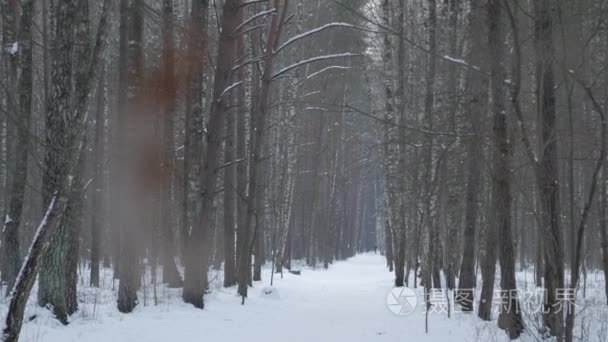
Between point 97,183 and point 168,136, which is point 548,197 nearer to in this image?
point 168,136

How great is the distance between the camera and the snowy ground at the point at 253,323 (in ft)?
24.2

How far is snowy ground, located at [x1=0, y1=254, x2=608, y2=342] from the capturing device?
24.2ft

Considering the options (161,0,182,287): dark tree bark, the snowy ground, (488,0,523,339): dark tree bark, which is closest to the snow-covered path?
the snowy ground

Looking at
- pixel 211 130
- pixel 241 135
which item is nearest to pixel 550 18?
pixel 211 130

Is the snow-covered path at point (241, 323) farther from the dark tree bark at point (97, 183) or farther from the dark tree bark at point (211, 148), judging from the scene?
the dark tree bark at point (97, 183)

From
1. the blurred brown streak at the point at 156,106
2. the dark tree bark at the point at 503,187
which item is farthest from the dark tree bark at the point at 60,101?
the dark tree bark at the point at 503,187

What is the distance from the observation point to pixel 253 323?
9477 mm

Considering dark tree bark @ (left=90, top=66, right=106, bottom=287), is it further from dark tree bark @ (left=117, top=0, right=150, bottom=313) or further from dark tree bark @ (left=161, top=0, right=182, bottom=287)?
dark tree bark @ (left=117, top=0, right=150, bottom=313)

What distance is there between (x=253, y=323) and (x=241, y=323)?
214 millimetres

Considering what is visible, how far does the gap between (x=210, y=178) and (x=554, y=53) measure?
22.7 feet

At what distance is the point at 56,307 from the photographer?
25.0 feet

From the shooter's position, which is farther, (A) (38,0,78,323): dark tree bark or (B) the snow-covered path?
(B) the snow-covered path

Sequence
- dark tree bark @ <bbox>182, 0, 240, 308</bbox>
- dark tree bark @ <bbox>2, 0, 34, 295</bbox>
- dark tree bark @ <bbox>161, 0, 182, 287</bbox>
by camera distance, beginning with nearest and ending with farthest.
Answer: dark tree bark @ <bbox>2, 0, 34, 295</bbox>, dark tree bark @ <bbox>182, 0, 240, 308</bbox>, dark tree bark @ <bbox>161, 0, 182, 287</bbox>

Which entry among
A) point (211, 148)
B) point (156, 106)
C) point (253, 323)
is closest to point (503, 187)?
point (253, 323)
